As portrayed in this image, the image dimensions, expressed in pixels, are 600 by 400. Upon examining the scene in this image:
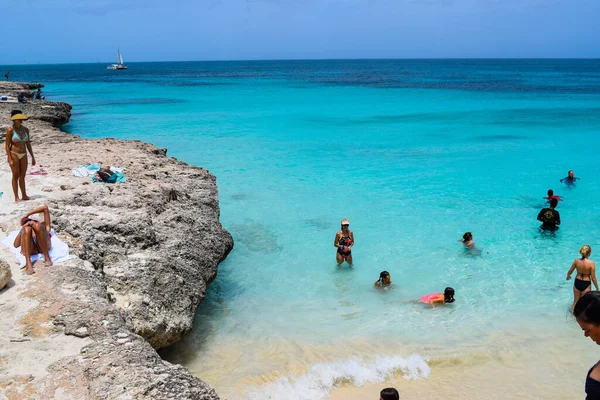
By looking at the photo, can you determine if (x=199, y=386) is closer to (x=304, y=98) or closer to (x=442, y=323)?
(x=442, y=323)

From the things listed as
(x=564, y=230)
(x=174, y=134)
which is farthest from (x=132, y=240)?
(x=174, y=134)

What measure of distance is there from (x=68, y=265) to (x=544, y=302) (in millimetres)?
8084

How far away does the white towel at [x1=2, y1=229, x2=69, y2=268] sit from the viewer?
6.04 metres

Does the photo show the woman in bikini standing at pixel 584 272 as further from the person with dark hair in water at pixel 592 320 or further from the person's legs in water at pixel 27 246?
the person's legs in water at pixel 27 246

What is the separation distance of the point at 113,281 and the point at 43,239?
1053 millimetres

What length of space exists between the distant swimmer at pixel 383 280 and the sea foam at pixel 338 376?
7.09 feet

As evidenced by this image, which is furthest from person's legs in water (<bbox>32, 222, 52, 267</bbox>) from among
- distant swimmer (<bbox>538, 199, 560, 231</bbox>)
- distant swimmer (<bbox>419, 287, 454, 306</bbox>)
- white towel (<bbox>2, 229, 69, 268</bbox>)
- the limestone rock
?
distant swimmer (<bbox>538, 199, 560, 231</bbox>)

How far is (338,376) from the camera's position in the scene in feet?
22.4

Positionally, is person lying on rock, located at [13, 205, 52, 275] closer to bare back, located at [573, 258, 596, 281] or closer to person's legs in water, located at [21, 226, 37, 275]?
person's legs in water, located at [21, 226, 37, 275]

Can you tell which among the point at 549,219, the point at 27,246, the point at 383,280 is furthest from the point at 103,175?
the point at 549,219

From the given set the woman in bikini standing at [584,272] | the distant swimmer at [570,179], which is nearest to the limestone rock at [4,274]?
the woman in bikini standing at [584,272]

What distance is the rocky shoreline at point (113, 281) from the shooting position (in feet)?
14.1

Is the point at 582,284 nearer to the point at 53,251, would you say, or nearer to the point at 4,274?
the point at 53,251

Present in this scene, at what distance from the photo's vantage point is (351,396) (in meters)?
6.48
